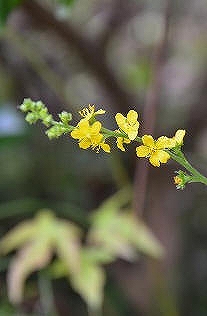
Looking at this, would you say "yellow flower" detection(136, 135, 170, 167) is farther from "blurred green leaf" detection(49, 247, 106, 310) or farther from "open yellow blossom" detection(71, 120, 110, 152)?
"blurred green leaf" detection(49, 247, 106, 310)

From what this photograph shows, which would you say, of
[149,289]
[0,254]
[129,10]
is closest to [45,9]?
[129,10]

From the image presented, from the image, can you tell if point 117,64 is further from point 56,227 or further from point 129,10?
point 56,227

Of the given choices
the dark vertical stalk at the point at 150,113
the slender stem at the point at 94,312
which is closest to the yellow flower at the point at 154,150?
the dark vertical stalk at the point at 150,113

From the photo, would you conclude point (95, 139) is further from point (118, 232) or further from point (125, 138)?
point (118, 232)

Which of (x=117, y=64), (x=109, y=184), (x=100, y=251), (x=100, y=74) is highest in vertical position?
(x=117, y=64)

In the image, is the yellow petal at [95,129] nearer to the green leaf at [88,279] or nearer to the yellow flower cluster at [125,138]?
the yellow flower cluster at [125,138]

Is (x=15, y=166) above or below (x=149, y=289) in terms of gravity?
above

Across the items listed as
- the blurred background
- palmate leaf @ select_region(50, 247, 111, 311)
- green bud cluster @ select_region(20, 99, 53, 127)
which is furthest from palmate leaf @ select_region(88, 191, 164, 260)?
green bud cluster @ select_region(20, 99, 53, 127)
